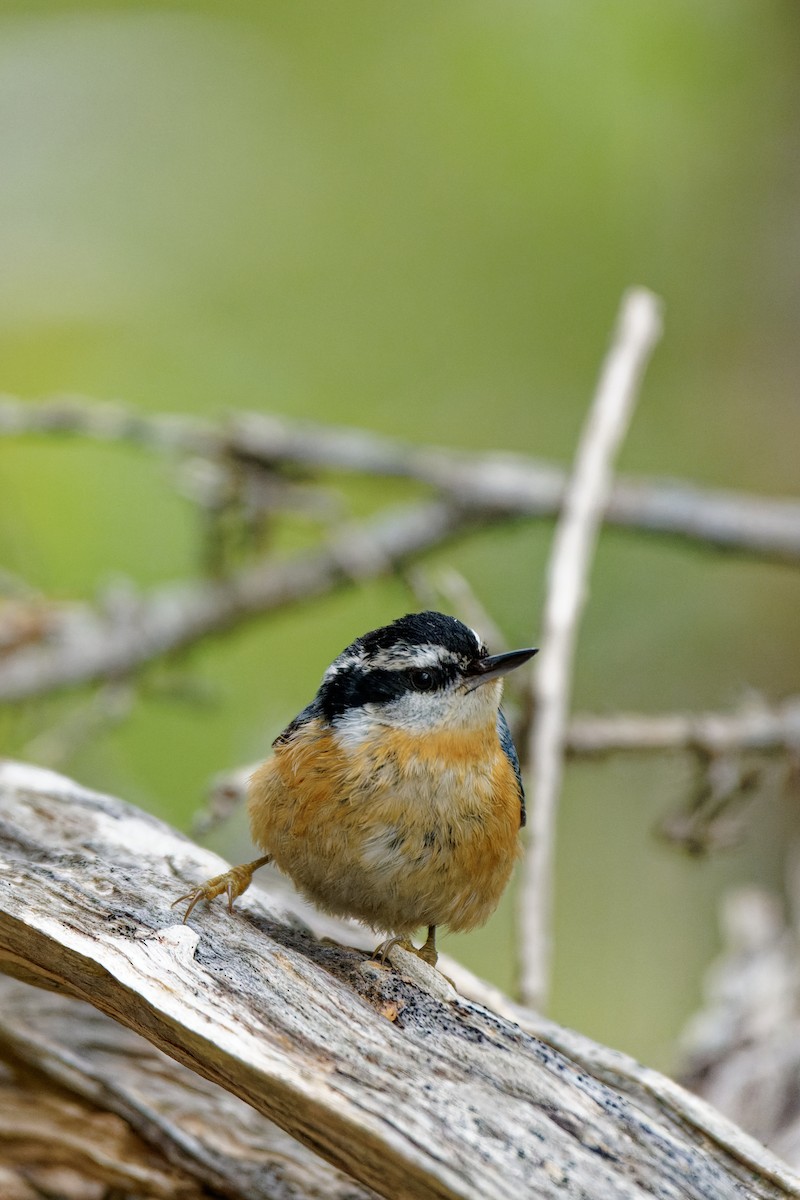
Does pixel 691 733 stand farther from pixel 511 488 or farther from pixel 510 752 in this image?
pixel 511 488

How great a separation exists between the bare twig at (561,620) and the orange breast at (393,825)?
314mm

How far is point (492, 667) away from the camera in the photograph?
2566mm

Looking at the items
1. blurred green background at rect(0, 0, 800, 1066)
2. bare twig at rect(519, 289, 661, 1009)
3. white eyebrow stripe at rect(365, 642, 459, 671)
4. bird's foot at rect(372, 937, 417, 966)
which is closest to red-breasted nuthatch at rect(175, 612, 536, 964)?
white eyebrow stripe at rect(365, 642, 459, 671)

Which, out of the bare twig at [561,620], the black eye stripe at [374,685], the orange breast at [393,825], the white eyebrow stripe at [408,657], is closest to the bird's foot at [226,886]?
the orange breast at [393,825]

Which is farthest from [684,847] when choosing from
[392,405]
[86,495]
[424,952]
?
[392,405]

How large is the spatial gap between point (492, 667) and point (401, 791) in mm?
348

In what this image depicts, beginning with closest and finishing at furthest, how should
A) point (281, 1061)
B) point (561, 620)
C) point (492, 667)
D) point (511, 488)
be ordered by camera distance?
point (281, 1061) → point (492, 667) → point (561, 620) → point (511, 488)

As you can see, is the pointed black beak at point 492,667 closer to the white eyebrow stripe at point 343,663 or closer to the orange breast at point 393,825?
the orange breast at point 393,825

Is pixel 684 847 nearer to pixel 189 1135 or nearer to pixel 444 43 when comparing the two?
pixel 189 1135

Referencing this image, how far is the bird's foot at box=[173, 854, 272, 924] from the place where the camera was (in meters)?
2.07

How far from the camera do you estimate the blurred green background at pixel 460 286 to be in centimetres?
687

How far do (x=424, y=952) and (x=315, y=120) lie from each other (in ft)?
22.6

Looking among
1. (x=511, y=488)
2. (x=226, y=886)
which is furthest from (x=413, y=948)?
(x=511, y=488)

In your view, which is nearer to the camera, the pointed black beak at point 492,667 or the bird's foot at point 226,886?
the bird's foot at point 226,886
